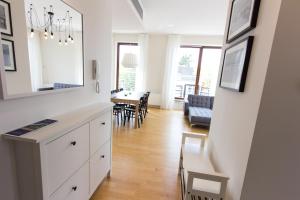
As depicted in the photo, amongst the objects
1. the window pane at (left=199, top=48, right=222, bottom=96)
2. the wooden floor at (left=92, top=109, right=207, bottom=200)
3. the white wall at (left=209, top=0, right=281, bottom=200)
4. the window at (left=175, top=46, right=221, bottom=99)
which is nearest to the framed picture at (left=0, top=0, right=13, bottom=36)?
the white wall at (left=209, top=0, right=281, bottom=200)

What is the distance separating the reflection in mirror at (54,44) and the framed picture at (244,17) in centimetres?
149

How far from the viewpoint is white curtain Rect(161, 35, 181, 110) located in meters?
5.82

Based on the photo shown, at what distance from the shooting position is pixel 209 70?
6.01 metres

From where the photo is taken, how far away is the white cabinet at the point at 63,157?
101 centimetres

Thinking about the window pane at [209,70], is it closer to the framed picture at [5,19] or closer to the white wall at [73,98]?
the white wall at [73,98]

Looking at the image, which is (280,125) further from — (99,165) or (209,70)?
(209,70)

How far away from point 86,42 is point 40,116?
0.94m

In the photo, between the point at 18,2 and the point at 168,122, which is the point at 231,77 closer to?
the point at 18,2

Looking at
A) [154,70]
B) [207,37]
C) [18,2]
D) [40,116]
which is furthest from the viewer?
[154,70]

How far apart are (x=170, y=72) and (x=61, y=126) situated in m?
5.16

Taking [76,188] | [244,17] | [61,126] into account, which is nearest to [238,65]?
[244,17]

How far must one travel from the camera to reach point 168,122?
15.5 feet

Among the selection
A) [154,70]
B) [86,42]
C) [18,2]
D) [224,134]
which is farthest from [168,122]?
[18,2]

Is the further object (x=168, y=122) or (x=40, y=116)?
(x=168, y=122)
